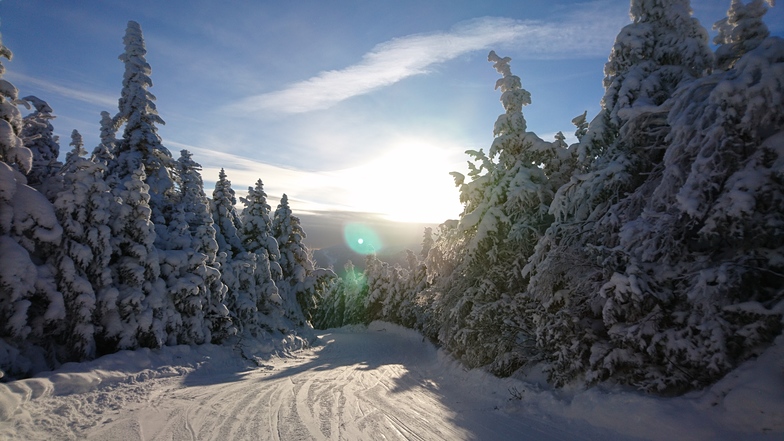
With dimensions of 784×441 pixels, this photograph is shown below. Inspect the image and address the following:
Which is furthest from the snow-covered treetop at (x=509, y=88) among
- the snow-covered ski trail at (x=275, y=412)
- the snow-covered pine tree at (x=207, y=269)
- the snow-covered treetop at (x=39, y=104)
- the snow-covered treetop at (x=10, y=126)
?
the snow-covered treetop at (x=39, y=104)

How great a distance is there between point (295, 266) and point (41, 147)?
65.3 ft

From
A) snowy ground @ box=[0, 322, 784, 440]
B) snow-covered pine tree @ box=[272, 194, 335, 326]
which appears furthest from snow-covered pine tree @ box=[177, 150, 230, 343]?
snow-covered pine tree @ box=[272, 194, 335, 326]

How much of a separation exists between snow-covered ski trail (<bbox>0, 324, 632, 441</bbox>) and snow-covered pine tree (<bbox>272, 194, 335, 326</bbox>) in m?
18.1

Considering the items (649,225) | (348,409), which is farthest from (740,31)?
(348,409)

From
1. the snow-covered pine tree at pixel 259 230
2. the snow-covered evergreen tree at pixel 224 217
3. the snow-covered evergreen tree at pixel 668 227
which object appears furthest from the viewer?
the snow-covered pine tree at pixel 259 230

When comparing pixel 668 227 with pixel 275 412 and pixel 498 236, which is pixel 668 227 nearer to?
pixel 498 236

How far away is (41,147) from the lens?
1312cm

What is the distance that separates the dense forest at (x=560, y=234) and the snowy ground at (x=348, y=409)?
2.21ft

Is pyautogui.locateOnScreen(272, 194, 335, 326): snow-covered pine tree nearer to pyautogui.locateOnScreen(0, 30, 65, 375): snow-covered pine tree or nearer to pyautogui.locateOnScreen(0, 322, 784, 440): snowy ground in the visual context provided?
pyautogui.locateOnScreen(0, 322, 784, 440): snowy ground

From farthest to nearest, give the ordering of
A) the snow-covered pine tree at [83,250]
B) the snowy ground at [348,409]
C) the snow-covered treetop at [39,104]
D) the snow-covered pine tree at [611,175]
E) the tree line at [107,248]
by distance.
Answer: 1. the snow-covered treetop at [39,104]
2. the snow-covered pine tree at [83,250]
3. the tree line at [107,248]
4. the snow-covered pine tree at [611,175]
5. the snowy ground at [348,409]

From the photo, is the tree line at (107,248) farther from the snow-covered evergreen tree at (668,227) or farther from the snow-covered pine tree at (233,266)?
the snow-covered evergreen tree at (668,227)

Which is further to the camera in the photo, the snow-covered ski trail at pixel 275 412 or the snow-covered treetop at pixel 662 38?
the snow-covered treetop at pixel 662 38

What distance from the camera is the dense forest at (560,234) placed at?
6656 mm

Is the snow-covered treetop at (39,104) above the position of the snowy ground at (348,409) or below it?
above
